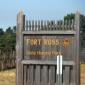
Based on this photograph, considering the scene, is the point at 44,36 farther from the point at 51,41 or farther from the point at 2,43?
the point at 2,43

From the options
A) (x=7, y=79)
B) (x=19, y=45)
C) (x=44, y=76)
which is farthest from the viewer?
(x=7, y=79)

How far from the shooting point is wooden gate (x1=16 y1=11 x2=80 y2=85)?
12961 mm

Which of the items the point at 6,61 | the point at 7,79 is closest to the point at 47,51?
the point at 7,79

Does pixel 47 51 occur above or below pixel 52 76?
above

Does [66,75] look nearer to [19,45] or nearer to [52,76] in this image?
[52,76]

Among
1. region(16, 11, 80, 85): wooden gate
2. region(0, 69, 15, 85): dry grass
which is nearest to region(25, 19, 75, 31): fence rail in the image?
region(16, 11, 80, 85): wooden gate

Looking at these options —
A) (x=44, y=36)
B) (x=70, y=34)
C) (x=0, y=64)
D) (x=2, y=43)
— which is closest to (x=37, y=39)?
(x=44, y=36)

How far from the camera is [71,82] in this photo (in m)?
13.0

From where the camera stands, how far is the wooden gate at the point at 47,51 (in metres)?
13.0

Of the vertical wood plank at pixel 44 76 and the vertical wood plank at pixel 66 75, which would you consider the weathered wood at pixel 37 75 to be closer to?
the vertical wood plank at pixel 44 76

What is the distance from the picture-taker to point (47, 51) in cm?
1310

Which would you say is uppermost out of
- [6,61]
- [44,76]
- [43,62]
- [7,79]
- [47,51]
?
[47,51]

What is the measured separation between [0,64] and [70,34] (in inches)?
806

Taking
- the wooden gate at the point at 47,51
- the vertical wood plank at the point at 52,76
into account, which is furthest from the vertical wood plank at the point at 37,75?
the vertical wood plank at the point at 52,76
